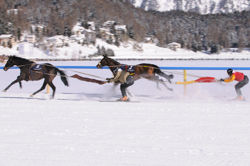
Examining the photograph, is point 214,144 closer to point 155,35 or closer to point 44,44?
point 44,44

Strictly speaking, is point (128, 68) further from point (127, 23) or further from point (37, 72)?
point (127, 23)

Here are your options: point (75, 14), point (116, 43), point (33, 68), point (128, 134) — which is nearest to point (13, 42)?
point (116, 43)

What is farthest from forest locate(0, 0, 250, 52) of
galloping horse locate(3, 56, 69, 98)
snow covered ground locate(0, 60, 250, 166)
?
snow covered ground locate(0, 60, 250, 166)

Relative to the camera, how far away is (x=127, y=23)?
158750 mm

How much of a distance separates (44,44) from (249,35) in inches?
4390

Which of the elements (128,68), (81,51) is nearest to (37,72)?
(128,68)

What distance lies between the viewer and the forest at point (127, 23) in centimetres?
12150

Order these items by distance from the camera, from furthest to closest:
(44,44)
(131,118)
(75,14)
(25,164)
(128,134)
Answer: (75,14), (44,44), (131,118), (128,134), (25,164)

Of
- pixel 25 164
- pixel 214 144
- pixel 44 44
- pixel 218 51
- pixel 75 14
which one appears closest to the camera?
pixel 25 164

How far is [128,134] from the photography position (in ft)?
16.1

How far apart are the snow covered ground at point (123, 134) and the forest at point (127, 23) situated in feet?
323

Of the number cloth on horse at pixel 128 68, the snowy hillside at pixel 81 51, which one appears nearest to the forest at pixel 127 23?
the snowy hillside at pixel 81 51

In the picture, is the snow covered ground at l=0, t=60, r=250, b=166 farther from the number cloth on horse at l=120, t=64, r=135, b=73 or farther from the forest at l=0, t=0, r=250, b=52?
the forest at l=0, t=0, r=250, b=52

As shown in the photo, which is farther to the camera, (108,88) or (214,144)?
(108,88)
